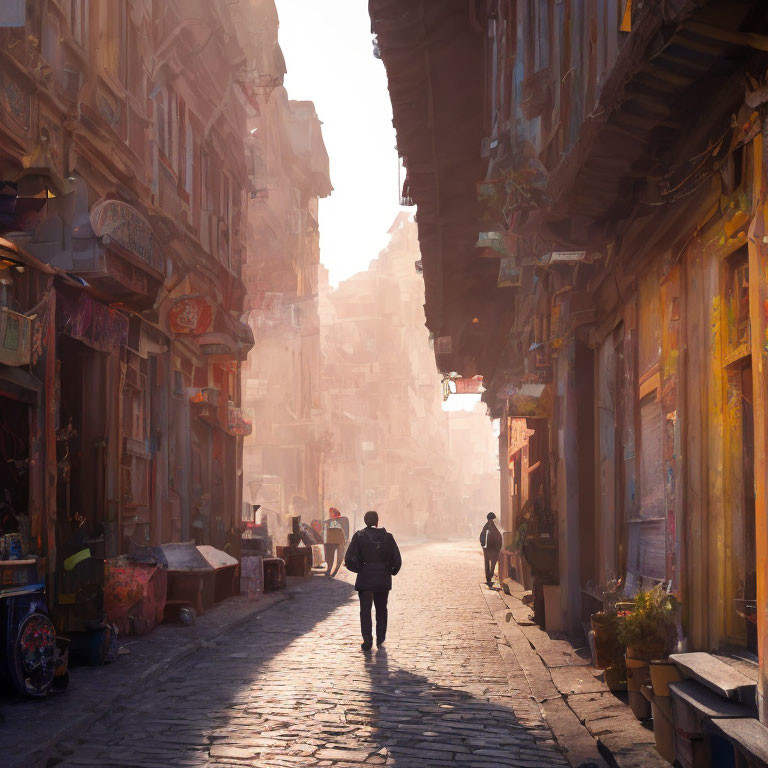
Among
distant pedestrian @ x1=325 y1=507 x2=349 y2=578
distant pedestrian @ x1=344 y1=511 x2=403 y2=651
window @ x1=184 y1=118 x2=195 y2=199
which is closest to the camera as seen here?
distant pedestrian @ x1=344 y1=511 x2=403 y2=651

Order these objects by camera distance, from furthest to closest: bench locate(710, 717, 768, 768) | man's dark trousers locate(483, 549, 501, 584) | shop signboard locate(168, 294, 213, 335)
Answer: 1. man's dark trousers locate(483, 549, 501, 584)
2. shop signboard locate(168, 294, 213, 335)
3. bench locate(710, 717, 768, 768)

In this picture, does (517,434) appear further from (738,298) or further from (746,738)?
(746,738)

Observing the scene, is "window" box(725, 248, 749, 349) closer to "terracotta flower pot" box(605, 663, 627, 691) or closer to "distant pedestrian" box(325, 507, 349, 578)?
"terracotta flower pot" box(605, 663, 627, 691)

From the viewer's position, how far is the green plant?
8078 millimetres

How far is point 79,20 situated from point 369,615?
31.4 feet

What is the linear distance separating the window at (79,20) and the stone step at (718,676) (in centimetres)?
1224

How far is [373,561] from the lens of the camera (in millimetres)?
13312

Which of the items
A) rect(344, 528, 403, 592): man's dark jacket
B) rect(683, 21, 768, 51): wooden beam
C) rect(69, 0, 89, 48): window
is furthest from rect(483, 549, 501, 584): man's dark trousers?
rect(683, 21, 768, 51): wooden beam

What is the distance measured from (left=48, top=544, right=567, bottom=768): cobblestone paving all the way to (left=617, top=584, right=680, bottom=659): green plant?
100cm

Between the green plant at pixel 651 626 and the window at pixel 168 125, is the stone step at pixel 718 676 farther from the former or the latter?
the window at pixel 168 125

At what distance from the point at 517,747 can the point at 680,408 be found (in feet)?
9.75

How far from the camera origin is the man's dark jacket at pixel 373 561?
520 inches

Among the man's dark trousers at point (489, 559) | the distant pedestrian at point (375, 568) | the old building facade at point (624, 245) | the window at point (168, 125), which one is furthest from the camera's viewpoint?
the man's dark trousers at point (489, 559)

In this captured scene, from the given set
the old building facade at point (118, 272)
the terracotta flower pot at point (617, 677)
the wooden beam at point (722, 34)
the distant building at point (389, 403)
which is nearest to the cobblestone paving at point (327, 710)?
the terracotta flower pot at point (617, 677)
